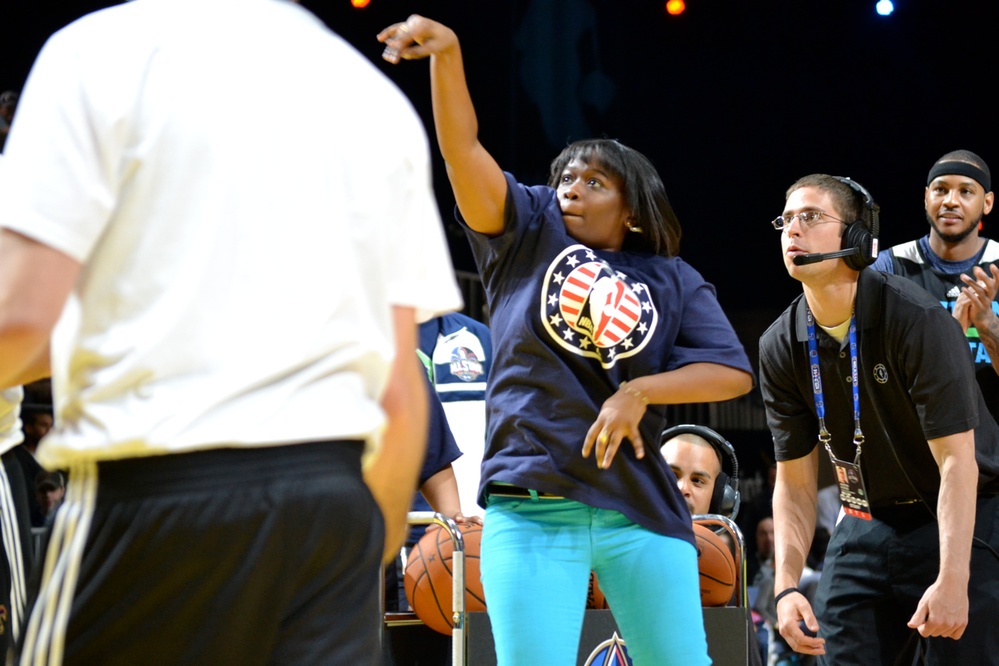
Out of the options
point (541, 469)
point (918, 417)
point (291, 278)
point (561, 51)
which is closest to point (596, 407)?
point (541, 469)

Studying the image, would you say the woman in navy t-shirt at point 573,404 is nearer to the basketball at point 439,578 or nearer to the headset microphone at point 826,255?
the headset microphone at point 826,255

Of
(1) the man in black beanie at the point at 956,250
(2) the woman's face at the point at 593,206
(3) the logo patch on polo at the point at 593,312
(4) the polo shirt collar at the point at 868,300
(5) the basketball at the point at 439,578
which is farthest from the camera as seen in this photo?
(1) the man in black beanie at the point at 956,250

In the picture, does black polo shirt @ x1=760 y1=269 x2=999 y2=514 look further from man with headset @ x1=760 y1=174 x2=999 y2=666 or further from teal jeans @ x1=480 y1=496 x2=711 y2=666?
teal jeans @ x1=480 y1=496 x2=711 y2=666

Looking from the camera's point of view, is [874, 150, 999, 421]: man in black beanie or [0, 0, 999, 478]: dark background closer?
[874, 150, 999, 421]: man in black beanie

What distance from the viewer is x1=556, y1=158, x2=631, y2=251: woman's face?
9.08ft

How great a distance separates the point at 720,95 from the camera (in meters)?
9.48

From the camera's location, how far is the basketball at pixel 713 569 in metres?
3.73

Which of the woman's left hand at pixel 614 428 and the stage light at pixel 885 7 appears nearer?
the woman's left hand at pixel 614 428

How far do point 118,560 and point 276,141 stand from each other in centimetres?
45

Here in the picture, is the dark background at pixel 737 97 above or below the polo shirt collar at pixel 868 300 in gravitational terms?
above

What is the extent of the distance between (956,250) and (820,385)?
1.40m

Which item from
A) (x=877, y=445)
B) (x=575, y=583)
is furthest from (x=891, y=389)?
(x=575, y=583)

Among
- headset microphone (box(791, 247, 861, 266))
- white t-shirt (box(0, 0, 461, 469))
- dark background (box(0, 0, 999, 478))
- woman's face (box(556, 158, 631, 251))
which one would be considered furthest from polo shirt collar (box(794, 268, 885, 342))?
dark background (box(0, 0, 999, 478))

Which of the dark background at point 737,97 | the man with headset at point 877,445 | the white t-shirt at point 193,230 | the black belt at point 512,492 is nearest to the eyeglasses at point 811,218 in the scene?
the man with headset at point 877,445
